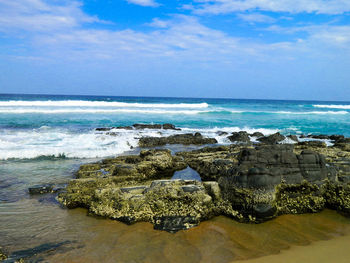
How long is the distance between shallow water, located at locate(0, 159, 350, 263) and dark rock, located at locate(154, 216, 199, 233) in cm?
11

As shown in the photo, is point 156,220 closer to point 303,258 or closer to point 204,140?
point 303,258

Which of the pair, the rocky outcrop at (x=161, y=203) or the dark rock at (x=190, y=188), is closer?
the rocky outcrop at (x=161, y=203)

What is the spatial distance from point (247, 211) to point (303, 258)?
1309 millimetres

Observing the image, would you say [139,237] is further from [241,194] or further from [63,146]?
[63,146]

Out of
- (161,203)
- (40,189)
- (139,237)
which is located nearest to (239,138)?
(161,203)

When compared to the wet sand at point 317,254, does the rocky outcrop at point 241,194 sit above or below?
above

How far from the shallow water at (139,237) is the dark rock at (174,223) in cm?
11

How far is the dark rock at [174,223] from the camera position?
4.77 meters

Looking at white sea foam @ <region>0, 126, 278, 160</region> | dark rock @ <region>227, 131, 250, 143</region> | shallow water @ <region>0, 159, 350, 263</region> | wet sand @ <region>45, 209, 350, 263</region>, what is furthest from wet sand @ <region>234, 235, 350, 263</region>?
dark rock @ <region>227, 131, 250, 143</region>

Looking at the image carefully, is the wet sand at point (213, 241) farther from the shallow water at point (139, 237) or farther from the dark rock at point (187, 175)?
the dark rock at point (187, 175)

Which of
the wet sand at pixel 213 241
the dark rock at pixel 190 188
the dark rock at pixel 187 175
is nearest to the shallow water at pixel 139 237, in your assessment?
the wet sand at pixel 213 241

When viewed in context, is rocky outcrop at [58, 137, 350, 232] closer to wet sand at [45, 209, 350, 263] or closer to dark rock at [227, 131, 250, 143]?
wet sand at [45, 209, 350, 263]

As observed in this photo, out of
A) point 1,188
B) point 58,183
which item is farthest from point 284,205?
point 1,188

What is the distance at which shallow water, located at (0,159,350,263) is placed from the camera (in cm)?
404
